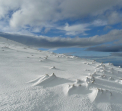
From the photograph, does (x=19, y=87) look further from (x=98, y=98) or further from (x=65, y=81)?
(x=98, y=98)

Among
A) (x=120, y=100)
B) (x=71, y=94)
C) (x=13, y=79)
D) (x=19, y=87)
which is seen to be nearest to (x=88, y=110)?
(x=71, y=94)

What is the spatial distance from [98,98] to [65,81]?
1.21 metres

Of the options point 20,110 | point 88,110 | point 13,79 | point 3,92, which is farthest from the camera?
point 13,79

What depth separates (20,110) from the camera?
210 cm

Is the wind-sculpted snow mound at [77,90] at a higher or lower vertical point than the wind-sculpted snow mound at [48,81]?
lower

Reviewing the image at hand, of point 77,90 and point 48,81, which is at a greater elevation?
point 48,81

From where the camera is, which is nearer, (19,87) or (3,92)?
(3,92)

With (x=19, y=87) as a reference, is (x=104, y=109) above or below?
below

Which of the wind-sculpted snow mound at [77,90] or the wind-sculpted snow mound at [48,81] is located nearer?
the wind-sculpted snow mound at [77,90]

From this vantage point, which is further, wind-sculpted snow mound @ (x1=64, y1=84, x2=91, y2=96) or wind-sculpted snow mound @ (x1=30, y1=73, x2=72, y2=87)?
wind-sculpted snow mound @ (x1=30, y1=73, x2=72, y2=87)

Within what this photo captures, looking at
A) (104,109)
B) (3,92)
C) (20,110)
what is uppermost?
(3,92)

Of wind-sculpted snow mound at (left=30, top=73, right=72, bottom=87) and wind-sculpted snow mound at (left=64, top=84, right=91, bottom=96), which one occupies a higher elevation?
wind-sculpted snow mound at (left=30, top=73, right=72, bottom=87)

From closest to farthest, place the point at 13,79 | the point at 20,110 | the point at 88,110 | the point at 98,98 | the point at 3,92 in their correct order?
the point at 20,110, the point at 88,110, the point at 3,92, the point at 98,98, the point at 13,79

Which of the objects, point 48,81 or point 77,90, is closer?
point 77,90
